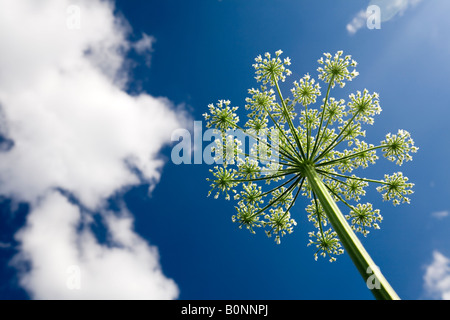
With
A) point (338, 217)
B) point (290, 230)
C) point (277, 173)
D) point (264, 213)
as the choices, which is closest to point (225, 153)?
point (277, 173)

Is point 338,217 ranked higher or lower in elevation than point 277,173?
lower

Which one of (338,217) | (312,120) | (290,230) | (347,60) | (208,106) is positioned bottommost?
(338,217)

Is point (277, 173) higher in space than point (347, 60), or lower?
lower

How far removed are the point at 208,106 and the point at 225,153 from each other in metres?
1.81

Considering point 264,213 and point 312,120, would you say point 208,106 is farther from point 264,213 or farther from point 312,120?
point 264,213

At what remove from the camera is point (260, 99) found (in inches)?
372

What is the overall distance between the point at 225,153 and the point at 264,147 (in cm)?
146

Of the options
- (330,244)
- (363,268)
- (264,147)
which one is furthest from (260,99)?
(363,268)
